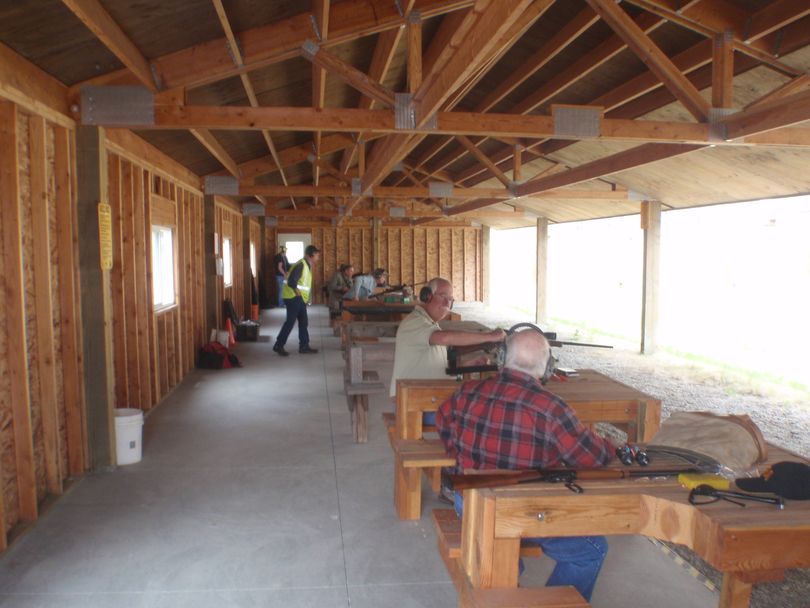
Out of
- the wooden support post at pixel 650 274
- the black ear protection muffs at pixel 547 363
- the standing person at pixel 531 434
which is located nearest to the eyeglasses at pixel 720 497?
the standing person at pixel 531 434

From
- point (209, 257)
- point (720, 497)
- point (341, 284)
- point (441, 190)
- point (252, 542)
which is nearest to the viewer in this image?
point (720, 497)

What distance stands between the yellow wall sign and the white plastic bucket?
1.20 metres

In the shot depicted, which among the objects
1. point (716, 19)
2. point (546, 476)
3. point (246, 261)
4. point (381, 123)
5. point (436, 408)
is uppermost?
point (716, 19)

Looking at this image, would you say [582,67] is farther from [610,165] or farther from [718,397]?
[718,397]

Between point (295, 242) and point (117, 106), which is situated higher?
point (117, 106)

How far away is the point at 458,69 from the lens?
3.76 m

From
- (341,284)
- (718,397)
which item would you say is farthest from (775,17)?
(341,284)

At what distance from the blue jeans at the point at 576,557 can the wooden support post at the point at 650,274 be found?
9.36m

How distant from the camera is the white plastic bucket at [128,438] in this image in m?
5.05

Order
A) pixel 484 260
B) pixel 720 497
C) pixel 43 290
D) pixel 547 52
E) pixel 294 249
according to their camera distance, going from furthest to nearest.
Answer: pixel 484 260
pixel 294 249
pixel 547 52
pixel 43 290
pixel 720 497

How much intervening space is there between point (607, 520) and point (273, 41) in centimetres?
413

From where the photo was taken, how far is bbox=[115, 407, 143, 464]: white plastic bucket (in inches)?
199

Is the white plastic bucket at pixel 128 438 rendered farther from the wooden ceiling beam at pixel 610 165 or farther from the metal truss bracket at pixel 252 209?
the metal truss bracket at pixel 252 209

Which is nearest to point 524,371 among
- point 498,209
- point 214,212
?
point 214,212
